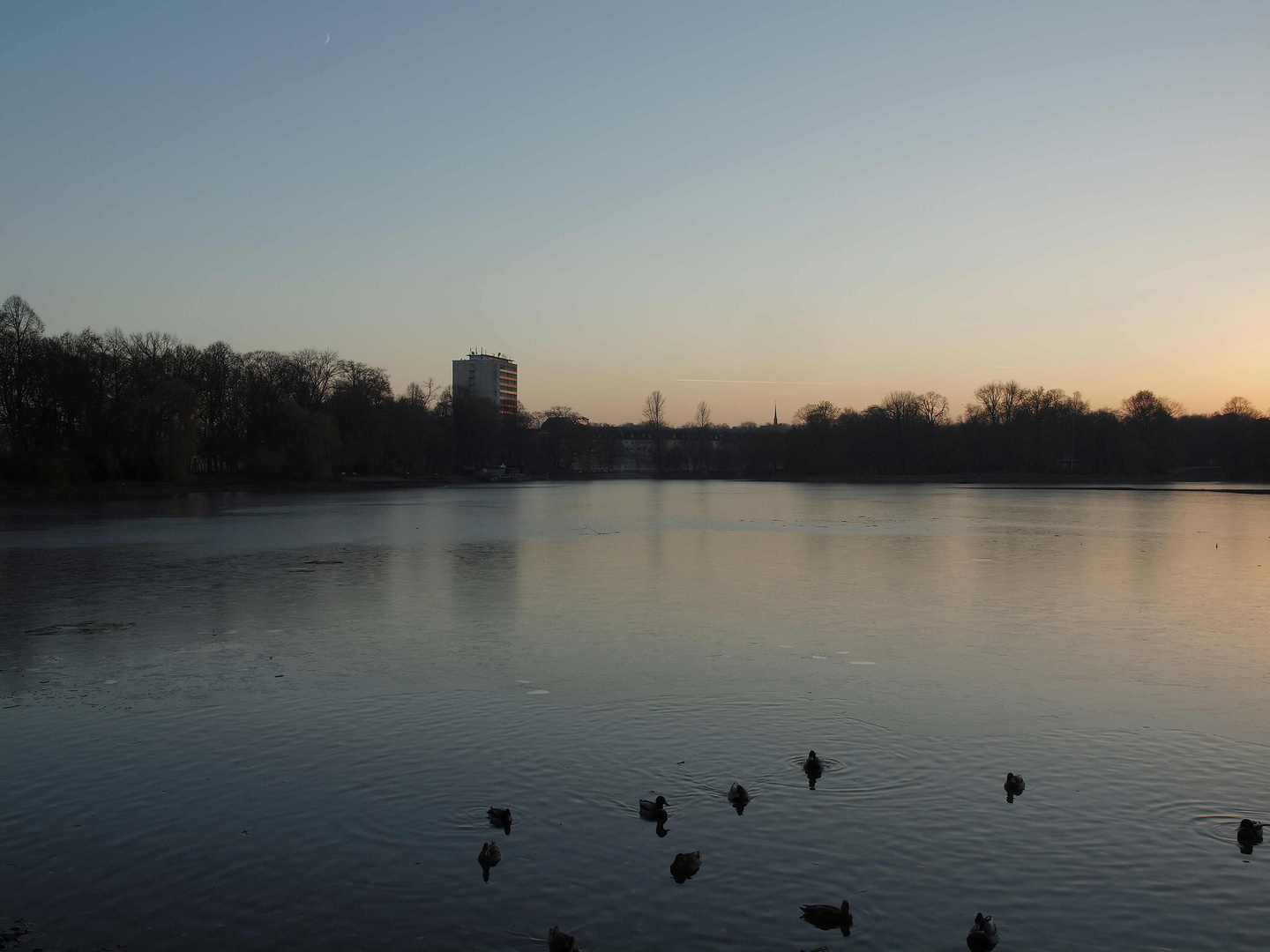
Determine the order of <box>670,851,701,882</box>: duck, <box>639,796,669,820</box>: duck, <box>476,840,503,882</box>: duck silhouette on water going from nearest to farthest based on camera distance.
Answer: <box>670,851,701,882</box>: duck
<box>476,840,503,882</box>: duck silhouette on water
<box>639,796,669,820</box>: duck

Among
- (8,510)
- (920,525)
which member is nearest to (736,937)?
(920,525)

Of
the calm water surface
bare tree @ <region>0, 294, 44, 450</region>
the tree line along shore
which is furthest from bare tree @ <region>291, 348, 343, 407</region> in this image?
the calm water surface

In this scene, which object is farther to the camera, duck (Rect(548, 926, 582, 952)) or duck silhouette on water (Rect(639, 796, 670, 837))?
duck silhouette on water (Rect(639, 796, 670, 837))

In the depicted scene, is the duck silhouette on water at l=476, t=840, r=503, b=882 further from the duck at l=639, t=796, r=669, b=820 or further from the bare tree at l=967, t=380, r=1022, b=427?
the bare tree at l=967, t=380, r=1022, b=427

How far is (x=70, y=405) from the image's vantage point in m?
56.8

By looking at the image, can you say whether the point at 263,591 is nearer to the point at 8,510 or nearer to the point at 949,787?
the point at 949,787

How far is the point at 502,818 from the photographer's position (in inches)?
227

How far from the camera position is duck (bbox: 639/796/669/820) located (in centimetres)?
586

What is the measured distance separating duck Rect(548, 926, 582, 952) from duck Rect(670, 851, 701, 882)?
93 cm

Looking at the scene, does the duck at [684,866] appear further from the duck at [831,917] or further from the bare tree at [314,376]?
the bare tree at [314,376]

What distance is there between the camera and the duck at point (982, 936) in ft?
14.5

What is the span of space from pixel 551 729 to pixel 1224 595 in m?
13.8

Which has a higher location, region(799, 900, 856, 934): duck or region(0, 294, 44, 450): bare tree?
region(0, 294, 44, 450): bare tree

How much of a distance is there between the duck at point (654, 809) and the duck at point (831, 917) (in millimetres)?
1345
